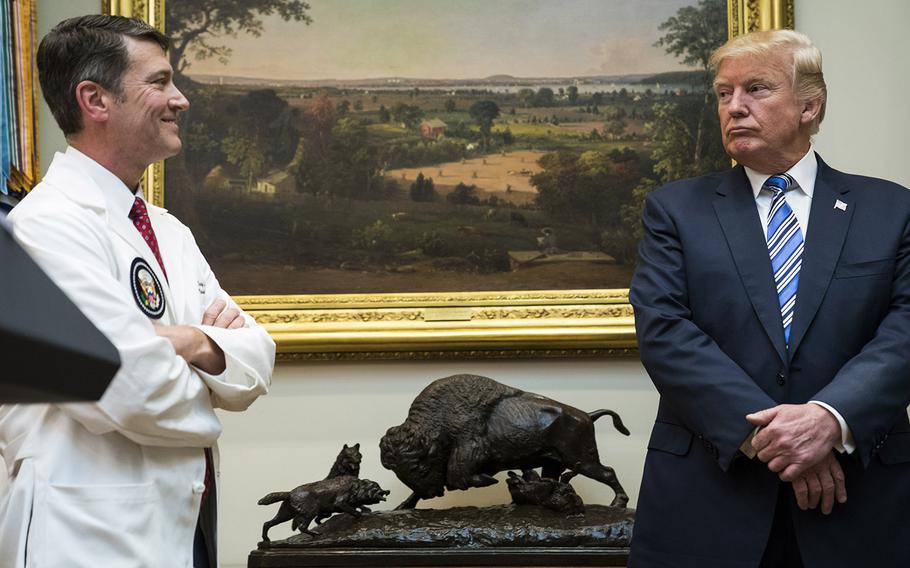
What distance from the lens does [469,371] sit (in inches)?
204

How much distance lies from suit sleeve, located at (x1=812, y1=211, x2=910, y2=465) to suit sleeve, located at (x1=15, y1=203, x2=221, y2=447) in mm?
1613

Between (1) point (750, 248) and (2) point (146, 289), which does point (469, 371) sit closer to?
(1) point (750, 248)

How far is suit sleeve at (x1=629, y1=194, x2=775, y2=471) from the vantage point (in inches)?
107

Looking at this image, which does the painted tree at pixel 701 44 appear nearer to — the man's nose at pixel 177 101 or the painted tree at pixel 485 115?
the painted tree at pixel 485 115

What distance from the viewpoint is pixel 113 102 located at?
271 cm

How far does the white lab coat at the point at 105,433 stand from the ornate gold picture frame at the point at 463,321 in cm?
250

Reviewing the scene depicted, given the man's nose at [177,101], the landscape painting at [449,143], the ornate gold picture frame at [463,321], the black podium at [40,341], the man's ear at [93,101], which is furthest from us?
the landscape painting at [449,143]

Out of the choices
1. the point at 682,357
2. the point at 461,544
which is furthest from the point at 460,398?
the point at 682,357

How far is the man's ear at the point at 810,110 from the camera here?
10.3ft

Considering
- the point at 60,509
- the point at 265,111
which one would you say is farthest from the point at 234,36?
A: the point at 60,509

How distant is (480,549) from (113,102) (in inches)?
99.1

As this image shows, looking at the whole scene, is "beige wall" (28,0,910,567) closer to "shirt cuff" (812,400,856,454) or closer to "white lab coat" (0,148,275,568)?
"shirt cuff" (812,400,856,454)

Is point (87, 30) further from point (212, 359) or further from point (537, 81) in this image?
point (537, 81)

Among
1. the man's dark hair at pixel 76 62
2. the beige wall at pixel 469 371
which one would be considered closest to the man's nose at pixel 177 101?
the man's dark hair at pixel 76 62
